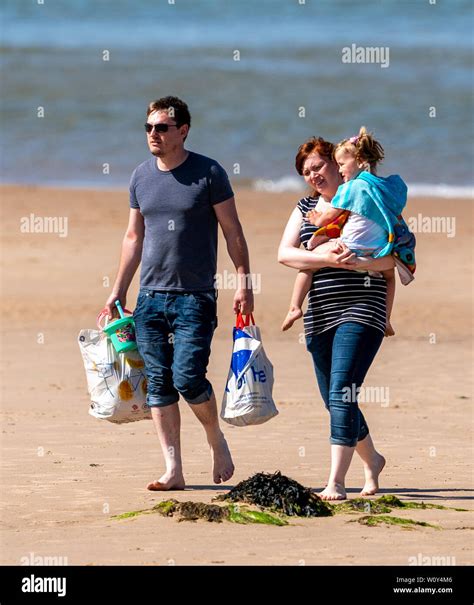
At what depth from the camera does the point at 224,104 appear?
2869 cm

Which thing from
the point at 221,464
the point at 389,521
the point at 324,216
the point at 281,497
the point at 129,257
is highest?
the point at 324,216

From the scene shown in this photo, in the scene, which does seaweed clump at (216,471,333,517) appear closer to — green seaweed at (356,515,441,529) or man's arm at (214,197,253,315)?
green seaweed at (356,515,441,529)

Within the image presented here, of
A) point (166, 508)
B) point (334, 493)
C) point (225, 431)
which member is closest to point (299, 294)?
point (334, 493)

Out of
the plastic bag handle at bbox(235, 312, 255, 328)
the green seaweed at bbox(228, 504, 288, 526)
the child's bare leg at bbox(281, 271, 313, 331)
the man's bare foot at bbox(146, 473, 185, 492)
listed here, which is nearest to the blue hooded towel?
the child's bare leg at bbox(281, 271, 313, 331)

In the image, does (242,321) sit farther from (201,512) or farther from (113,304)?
(201,512)

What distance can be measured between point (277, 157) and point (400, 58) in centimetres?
1370

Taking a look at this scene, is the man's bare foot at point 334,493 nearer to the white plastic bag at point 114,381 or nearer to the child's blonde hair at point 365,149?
the white plastic bag at point 114,381

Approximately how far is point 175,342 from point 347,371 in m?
0.95

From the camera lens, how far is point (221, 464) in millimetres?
7148

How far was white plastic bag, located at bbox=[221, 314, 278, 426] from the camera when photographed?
22.4 ft

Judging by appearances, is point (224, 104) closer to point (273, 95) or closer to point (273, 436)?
point (273, 95)

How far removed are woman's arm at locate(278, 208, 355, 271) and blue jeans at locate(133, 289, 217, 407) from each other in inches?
19.8

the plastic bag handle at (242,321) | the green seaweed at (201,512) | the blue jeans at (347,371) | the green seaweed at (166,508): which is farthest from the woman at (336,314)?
the green seaweed at (166,508)

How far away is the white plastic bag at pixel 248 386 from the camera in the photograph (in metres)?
6.82
